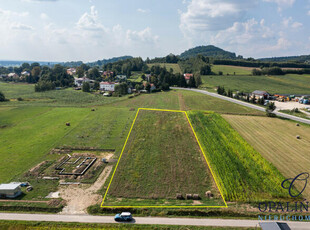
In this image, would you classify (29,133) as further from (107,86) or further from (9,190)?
(107,86)

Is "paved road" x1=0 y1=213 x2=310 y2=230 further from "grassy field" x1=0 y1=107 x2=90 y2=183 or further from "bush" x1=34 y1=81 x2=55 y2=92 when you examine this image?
"bush" x1=34 y1=81 x2=55 y2=92

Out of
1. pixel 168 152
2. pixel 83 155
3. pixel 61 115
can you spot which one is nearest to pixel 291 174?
pixel 168 152

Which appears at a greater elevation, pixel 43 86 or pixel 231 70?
pixel 231 70

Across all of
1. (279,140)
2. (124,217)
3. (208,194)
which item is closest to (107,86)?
(279,140)

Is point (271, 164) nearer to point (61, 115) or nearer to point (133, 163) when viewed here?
point (133, 163)

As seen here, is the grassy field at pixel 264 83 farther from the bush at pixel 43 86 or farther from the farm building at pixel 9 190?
the farm building at pixel 9 190

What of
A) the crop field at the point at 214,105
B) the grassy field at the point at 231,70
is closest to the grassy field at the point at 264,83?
the grassy field at the point at 231,70
